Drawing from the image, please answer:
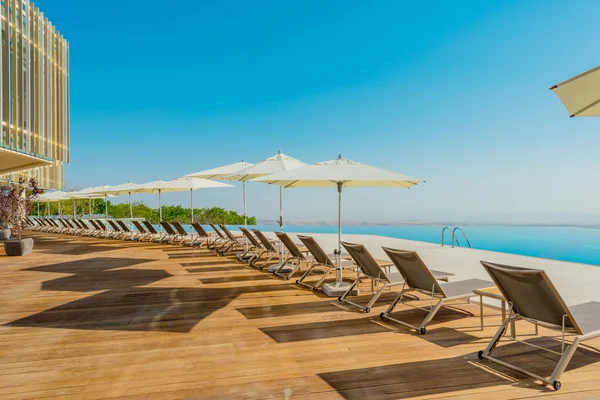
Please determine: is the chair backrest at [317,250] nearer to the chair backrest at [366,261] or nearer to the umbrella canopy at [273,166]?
the chair backrest at [366,261]

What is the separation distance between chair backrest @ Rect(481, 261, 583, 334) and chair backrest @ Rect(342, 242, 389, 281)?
1.78 m

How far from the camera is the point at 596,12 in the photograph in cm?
1698

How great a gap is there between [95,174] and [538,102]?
36956 millimetres

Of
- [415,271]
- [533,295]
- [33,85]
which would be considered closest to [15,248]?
[415,271]

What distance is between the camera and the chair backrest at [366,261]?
4984 millimetres

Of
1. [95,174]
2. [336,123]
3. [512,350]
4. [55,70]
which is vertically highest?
[55,70]

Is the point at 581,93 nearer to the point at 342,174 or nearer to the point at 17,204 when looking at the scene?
the point at 342,174

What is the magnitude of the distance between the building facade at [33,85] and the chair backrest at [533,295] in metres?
15.9

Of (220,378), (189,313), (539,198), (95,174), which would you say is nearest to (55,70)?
(95,174)

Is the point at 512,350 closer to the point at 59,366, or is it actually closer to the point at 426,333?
the point at 426,333

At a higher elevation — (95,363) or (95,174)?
(95,174)

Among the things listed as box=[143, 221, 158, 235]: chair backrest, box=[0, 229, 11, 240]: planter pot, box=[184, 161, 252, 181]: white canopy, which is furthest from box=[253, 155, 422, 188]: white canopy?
box=[0, 229, 11, 240]: planter pot

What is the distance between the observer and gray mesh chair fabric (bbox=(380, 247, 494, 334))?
162 inches

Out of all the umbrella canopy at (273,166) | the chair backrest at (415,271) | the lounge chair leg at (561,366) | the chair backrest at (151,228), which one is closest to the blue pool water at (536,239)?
the chair backrest at (151,228)
